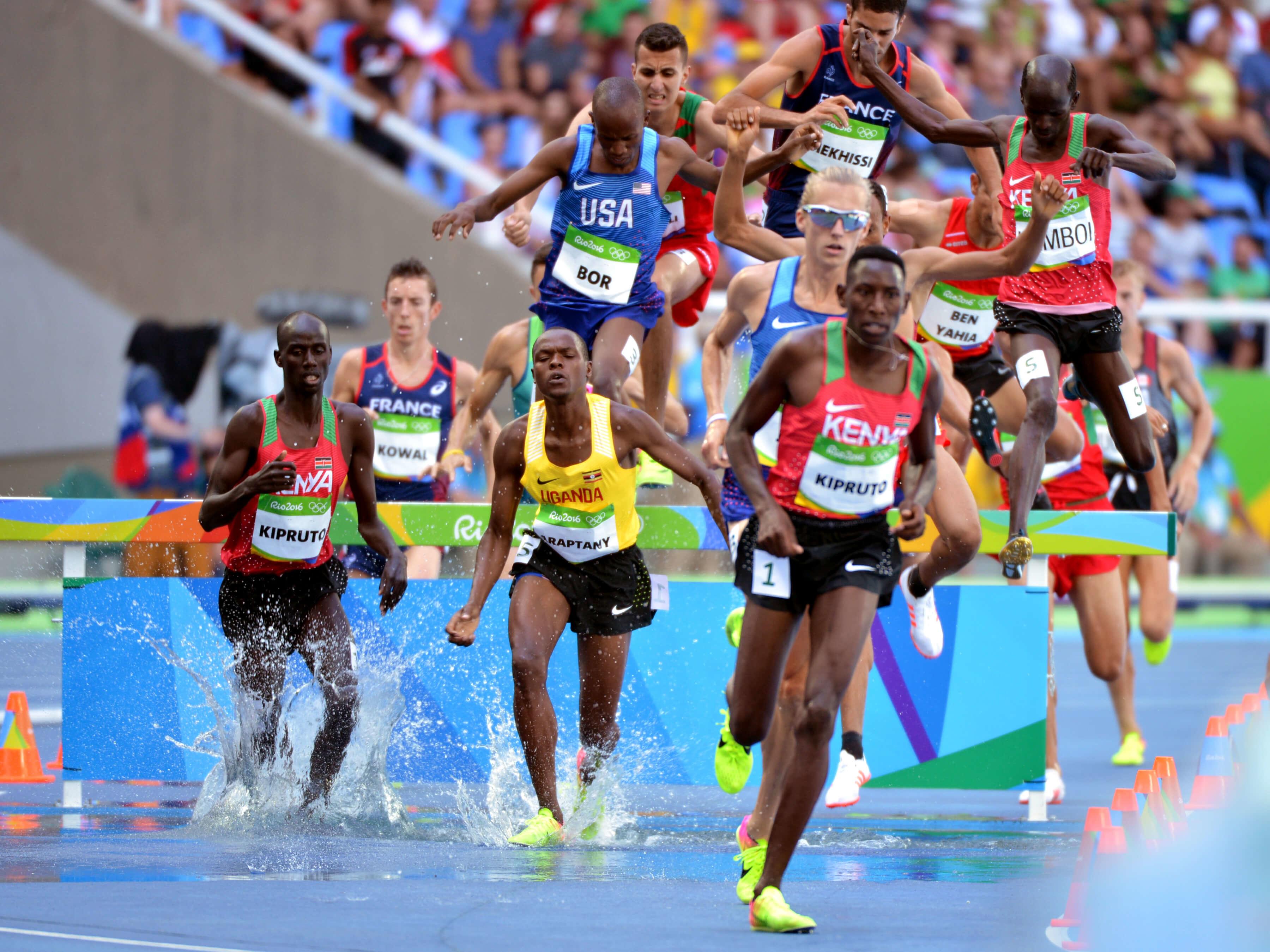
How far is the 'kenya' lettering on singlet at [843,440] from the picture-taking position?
5.52 m

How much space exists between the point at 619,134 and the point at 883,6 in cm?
125

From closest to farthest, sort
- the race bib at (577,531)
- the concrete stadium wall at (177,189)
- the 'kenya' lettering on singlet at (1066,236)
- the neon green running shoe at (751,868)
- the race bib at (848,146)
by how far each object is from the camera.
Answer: the neon green running shoe at (751,868)
the race bib at (577,531)
the 'kenya' lettering on singlet at (1066,236)
the race bib at (848,146)
the concrete stadium wall at (177,189)

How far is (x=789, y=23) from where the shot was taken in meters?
17.3

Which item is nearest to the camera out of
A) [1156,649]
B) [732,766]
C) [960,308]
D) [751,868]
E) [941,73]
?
[751,868]

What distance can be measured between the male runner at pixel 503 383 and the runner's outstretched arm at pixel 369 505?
4.88 feet

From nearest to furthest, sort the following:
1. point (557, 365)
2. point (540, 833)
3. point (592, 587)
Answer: point (557, 365) < point (540, 833) < point (592, 587)

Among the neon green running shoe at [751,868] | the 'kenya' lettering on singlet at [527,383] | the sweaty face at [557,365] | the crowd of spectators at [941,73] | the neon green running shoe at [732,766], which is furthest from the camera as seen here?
the crowd of spectators at [941,73]

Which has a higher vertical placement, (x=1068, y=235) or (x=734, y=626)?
(x=1068, y=235)

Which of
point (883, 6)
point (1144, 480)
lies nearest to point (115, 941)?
point (883, 6)

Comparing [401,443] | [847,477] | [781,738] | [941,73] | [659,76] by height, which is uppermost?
[941,73]

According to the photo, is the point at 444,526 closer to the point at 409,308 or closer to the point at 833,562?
the point at 409,308

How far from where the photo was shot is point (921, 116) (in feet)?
25.0

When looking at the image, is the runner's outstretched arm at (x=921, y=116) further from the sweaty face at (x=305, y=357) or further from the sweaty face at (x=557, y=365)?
the sweaty face at (x=305, y=357)

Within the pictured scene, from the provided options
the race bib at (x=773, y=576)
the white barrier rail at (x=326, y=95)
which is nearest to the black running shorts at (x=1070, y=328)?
the race bib at (x=773, y=576)
